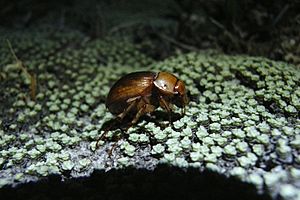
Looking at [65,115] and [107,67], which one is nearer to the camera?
[65,115]

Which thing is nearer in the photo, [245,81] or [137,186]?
[137,186]

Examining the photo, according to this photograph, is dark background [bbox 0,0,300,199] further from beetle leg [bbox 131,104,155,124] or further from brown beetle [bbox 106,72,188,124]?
brown beetle [bbox 106,72,188,124]

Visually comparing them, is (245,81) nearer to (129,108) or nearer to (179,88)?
(179,88)

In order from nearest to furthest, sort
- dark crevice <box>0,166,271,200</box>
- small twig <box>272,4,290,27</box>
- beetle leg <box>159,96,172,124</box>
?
dark crevice <box>0,166,271,200</box>
beetle leg <box>159,96,172,124</box>
small twig <box>272,4,290,27</box>

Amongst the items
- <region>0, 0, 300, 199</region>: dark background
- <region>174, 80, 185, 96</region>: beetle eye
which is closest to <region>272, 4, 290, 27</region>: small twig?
<region>0, 0, 300, 199</region>: dark background

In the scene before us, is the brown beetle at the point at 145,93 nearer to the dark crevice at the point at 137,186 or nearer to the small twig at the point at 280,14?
the dark crevice at the point at 137,186

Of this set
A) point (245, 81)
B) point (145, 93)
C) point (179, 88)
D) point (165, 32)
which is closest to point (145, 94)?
point (145, 93)

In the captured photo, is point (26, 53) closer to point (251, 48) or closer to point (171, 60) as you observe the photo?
point (171, 60)

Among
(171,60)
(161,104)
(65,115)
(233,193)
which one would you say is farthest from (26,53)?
(233,193)
